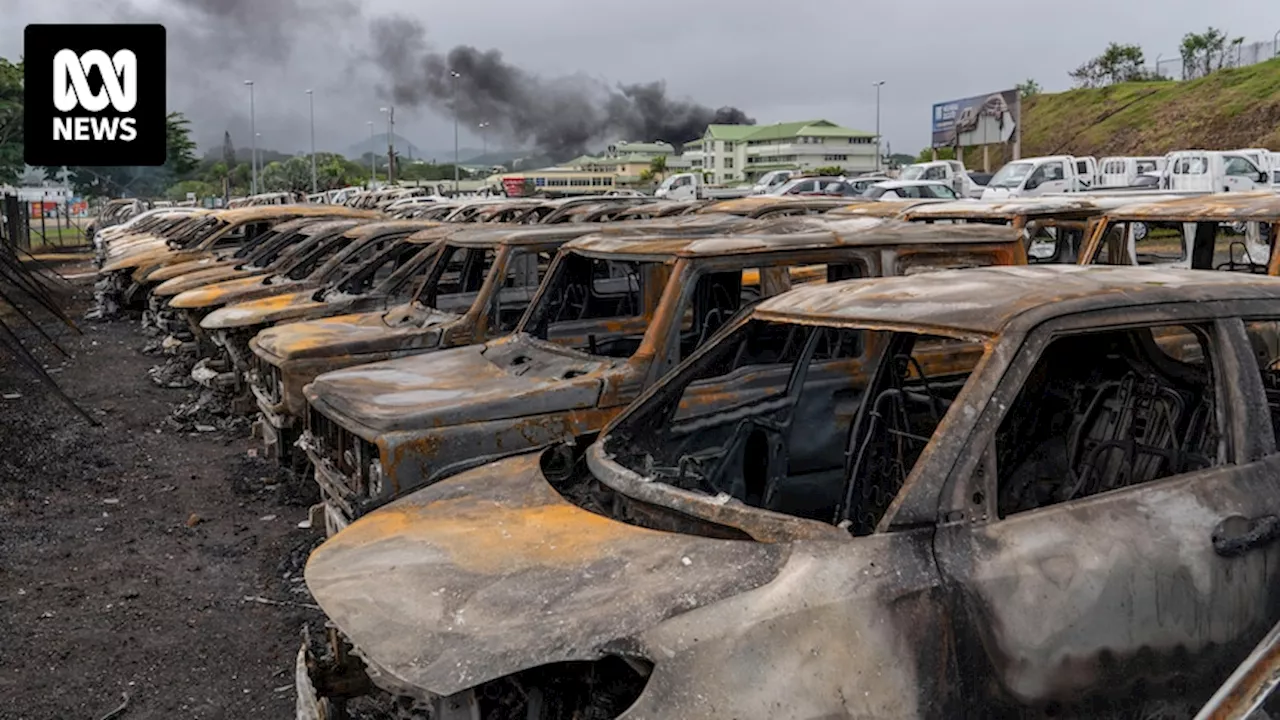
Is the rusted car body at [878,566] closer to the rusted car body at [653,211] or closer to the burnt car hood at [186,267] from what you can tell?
the rusted car body at [653,211]

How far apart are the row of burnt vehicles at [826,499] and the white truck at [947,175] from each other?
23486 mm

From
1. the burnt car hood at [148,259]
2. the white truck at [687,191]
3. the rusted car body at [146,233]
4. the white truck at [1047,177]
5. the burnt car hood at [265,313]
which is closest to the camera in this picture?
the burnt car hood at [265,313]

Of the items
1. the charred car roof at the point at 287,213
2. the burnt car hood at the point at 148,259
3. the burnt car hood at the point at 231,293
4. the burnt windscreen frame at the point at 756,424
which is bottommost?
the burnt windscreen frame at the point at 756,424

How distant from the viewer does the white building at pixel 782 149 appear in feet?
336

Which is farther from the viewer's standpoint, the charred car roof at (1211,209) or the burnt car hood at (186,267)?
the burnt car hood at (186,267)

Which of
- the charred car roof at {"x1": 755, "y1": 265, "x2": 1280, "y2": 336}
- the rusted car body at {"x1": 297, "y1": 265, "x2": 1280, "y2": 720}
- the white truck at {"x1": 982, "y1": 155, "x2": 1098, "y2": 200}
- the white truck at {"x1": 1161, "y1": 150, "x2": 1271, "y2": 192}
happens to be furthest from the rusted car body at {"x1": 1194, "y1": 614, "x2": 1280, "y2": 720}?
the white truck at {"x1": 982, "y1": 155, "x2": 1098, "y2": 200}

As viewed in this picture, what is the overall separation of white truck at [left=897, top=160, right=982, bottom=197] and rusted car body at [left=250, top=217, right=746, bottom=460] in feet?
72.7

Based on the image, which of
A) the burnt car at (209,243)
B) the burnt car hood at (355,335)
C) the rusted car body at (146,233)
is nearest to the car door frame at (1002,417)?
the burnt car hood at (355,335)

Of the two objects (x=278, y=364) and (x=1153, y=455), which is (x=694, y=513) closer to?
(x=1153, y=455)

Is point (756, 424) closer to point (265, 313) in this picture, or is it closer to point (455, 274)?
point (455, 274)

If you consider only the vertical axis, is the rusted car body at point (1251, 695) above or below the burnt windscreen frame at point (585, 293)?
below

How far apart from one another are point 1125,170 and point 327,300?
2306 centimetres

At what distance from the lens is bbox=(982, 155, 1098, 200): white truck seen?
25.8 meters

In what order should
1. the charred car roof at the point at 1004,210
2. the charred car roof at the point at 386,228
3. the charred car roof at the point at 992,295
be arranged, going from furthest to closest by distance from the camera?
the charred car roof at the point at 386,228 → the charred car roof at the point at 1004,210 → the charred car roof at the point at 992,295
